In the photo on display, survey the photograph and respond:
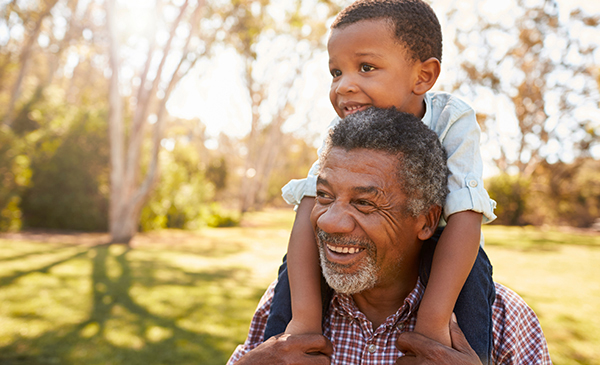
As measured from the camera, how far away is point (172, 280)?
782cm

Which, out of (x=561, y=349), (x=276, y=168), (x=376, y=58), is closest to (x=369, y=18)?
(x=376, y=58)

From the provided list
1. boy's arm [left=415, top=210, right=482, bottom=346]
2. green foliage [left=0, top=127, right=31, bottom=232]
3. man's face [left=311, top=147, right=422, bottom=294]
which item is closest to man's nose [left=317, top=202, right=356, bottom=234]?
man's face [left=311, top=147, right=422, bottom=294]

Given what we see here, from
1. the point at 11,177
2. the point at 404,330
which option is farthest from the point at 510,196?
the point at 404,330

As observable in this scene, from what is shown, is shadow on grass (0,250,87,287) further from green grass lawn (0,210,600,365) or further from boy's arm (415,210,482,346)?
boy's arm (415,210,482,346)

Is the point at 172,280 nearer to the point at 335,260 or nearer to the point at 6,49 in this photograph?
the point at 335,260

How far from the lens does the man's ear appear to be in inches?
68.8

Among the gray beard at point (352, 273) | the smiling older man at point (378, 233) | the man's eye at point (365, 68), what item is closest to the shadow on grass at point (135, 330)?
the smiling older man at point (378, 233)

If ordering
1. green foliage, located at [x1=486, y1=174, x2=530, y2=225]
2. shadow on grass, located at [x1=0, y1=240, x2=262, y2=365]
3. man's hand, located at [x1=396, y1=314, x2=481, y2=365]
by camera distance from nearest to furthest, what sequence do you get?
man's hand, located at [x1=396, y1=314, x2=481, y2=365] < shadow on grass, located at [x1=0, y1=240, x2=262, y2=365] < green foliage, located at [x1=486, y1=174, x2=530, y2=225]

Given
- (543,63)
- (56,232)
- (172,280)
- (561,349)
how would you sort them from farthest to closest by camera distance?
1. (543,63)
2. (56,232)
3. (172,280)
4. (561,349)

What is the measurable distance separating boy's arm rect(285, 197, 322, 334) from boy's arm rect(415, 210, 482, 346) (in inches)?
17.0

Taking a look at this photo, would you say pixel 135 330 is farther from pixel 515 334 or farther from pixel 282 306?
pixel 515 334

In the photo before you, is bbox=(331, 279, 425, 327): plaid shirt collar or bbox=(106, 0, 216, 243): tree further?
bbox=(106, 0, 216, 243): tree

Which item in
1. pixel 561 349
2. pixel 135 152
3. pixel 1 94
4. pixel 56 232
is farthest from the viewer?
pixel 1 94

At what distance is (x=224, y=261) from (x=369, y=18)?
30.7 feet
